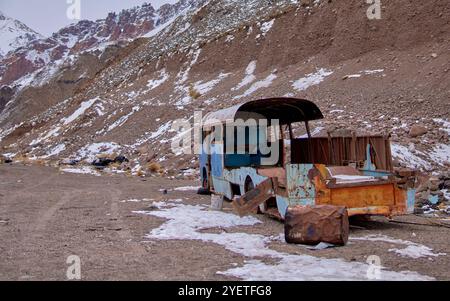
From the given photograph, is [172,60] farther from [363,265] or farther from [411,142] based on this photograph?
[363,265]

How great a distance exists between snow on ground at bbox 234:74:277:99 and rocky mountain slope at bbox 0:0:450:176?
0.37ft

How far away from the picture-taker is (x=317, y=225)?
293 inches

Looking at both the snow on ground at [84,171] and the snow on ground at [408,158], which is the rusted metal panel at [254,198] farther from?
the snow on ground at [84,171]

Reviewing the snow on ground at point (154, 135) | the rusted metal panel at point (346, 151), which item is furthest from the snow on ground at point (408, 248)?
the snow on ground at point (154, 135)

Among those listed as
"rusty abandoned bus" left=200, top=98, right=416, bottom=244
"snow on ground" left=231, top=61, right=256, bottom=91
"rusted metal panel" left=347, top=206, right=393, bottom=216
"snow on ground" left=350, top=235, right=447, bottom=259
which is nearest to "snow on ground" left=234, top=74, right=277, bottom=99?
"snow on ground" left=231, top=61, right=256, bottom=91

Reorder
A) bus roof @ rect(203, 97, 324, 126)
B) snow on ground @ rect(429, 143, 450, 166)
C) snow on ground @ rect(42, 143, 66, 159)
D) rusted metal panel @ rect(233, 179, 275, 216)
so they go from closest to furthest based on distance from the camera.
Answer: rusted metal panel @ rect(233, 179, 275, 216), bus roof @ rect(203, 97, 324, 126), snow on ground @ rect(429, 143, 450, 166), snow on ground @ rect(42, 143, 66, 159)

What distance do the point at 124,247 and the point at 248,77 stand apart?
109ft

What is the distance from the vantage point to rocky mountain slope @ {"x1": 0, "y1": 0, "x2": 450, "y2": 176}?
2241 cm

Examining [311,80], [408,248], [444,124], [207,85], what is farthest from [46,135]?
[408,248]

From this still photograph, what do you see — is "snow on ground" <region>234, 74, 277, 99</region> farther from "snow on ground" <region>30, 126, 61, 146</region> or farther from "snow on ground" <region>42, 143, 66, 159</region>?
"snow on ground" <region>30, 126, 61, 146</region>

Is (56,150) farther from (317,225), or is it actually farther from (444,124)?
(317,225)

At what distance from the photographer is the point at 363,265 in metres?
6.24

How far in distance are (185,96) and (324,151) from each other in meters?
29.1
